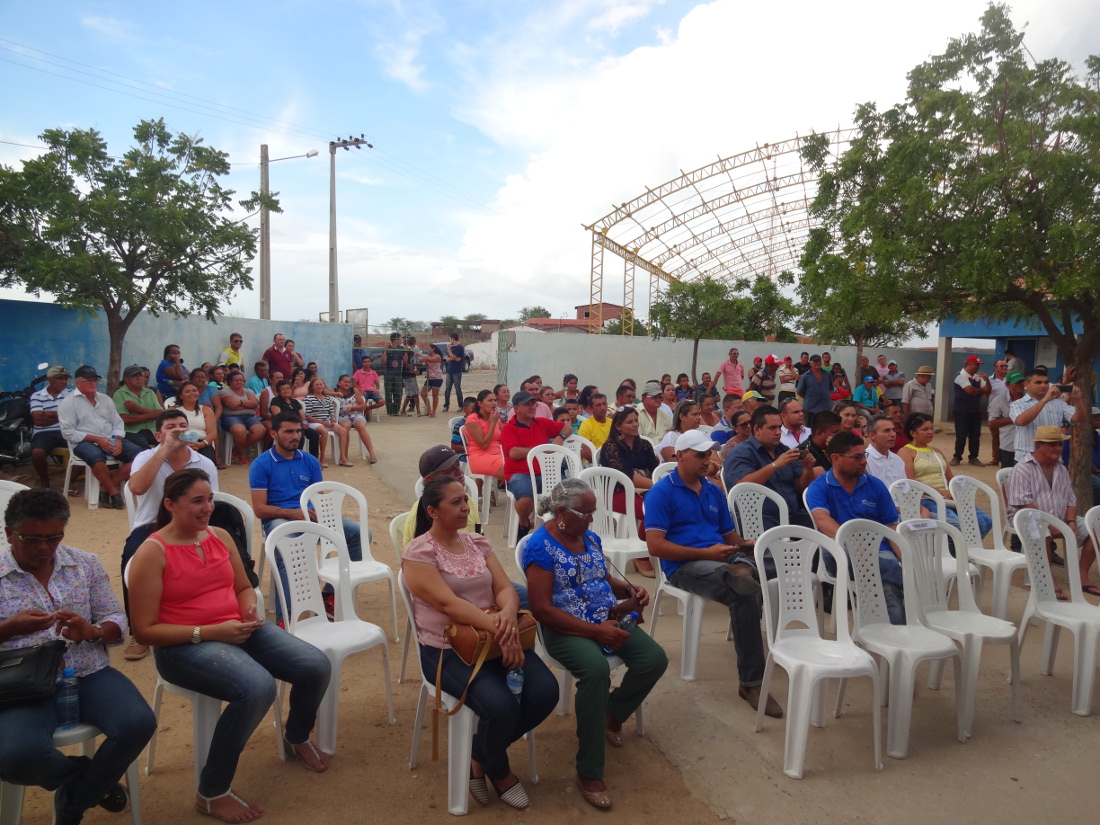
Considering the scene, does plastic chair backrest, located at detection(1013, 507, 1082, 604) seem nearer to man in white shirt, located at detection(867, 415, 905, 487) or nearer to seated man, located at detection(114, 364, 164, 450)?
man in white shirt, located at detection(867, 415, 905, 487)

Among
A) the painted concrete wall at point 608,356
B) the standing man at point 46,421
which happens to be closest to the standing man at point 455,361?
the painted concrete wall at point 608,356

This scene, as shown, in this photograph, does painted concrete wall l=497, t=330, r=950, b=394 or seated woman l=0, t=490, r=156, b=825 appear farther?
painted concrete wall l=497, t=330, r=950, b=394

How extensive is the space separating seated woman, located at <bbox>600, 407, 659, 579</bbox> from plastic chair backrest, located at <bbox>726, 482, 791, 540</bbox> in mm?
1107

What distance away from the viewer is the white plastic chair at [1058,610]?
12.9ft

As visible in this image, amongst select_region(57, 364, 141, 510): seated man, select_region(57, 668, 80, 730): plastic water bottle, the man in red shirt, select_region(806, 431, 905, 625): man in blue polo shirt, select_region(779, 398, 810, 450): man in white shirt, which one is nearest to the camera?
select_region(57, 668, 80, 730): plastic water bottle

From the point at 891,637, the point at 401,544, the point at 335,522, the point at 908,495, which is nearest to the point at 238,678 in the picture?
the point at 401,544

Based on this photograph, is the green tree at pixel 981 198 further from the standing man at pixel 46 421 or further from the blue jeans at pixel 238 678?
the standing man at pixel 46 421

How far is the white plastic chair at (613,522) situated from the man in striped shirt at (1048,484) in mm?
2825

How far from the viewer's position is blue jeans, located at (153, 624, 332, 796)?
284cm

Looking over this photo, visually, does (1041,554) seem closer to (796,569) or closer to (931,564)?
(931,564)

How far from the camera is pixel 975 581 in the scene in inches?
198

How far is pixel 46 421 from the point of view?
7.54 metres

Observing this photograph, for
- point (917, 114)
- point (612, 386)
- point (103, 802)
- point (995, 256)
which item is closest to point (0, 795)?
point (103, 802)

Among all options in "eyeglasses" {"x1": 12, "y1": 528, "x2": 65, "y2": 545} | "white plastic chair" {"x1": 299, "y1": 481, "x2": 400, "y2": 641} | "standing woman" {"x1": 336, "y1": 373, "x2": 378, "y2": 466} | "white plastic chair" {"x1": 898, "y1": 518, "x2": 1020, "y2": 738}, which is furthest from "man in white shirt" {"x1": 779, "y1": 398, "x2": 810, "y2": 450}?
"standing woman" {"x1": 336, "y1": 373, "x2": 378, "y2": 466}
